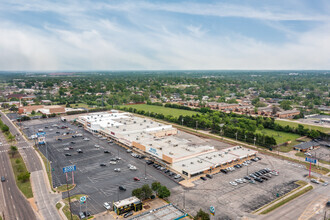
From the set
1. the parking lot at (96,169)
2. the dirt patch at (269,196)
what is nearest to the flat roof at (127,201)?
the parking lot at (96,169)

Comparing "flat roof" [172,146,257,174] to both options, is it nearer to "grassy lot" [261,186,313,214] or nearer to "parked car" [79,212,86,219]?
"grassy lot" [261,186,313,214]

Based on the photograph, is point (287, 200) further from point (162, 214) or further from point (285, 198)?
point (162, 214)

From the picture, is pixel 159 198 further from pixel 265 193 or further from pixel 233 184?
pixel 265 193

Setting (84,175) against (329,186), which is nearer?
(329,186)

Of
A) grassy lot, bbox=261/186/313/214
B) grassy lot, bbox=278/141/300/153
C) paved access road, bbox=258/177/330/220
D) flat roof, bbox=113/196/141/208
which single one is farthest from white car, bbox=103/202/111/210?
grassy lot, bbox=278/141/300/153

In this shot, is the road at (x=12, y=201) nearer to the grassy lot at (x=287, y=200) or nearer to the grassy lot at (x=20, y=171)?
the grassy lot at (x=20, y=171)

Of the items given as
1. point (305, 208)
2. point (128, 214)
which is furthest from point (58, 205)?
point (305, 208)

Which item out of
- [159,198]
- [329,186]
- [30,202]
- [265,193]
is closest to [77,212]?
[30,202]
